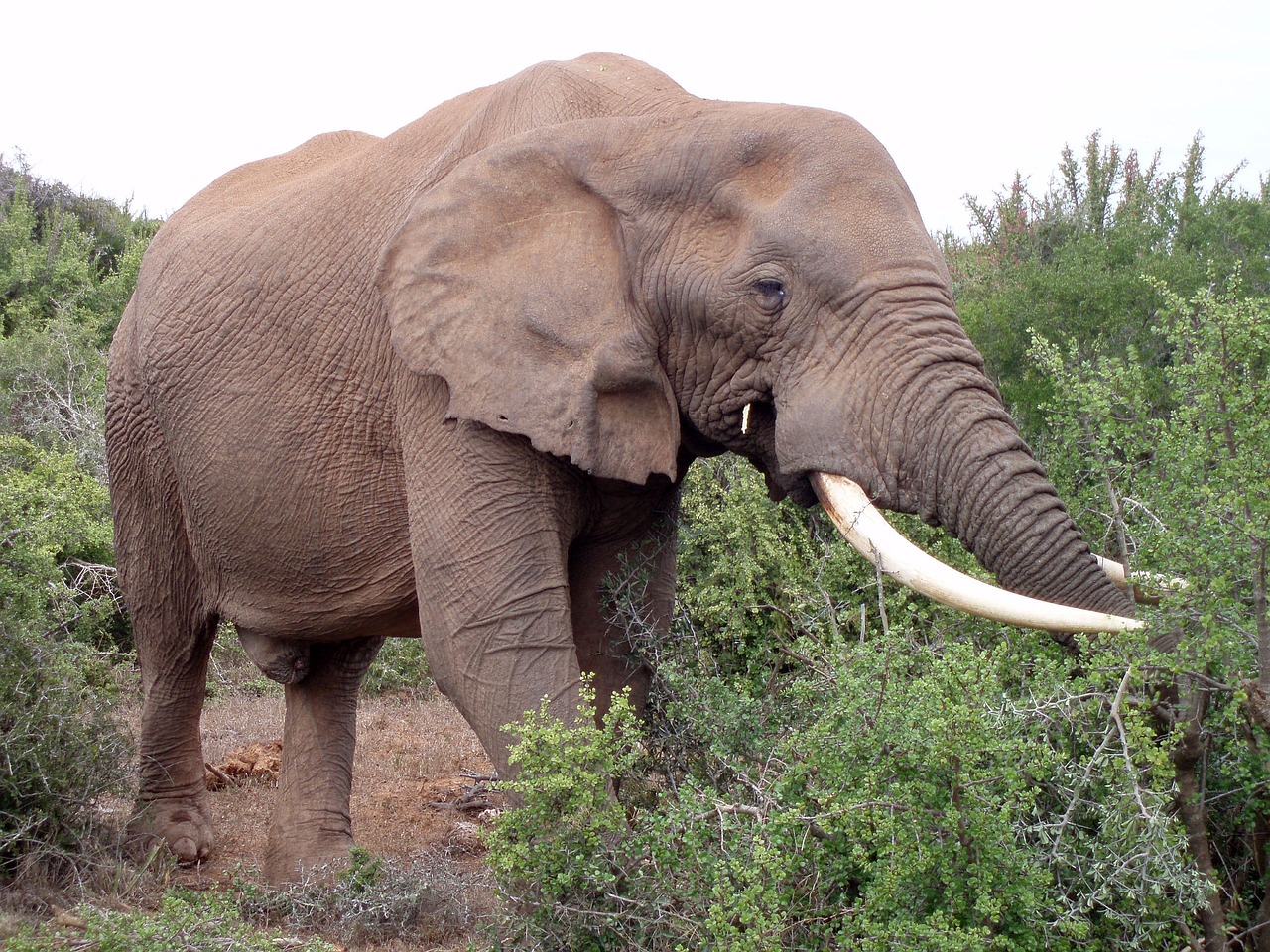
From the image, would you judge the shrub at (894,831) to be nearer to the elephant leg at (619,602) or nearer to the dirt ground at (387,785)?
the elephant leg at (619,602)

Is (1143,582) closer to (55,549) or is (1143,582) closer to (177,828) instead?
(177,828)

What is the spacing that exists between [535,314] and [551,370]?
180 mm

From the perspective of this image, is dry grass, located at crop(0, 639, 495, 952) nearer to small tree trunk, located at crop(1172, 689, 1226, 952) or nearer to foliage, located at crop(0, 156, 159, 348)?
small tree trunk, located at crop(1172, 689, 1226, 952)

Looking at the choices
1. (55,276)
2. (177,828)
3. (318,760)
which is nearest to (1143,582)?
(318,760)

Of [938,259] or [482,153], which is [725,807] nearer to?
[938,259]

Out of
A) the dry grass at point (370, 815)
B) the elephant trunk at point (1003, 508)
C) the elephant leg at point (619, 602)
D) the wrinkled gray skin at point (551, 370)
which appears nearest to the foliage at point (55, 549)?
the dry grass at point (370, 815)

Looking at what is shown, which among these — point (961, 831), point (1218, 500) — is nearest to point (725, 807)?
point (961, 831)

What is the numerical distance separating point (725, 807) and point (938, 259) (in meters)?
1.72

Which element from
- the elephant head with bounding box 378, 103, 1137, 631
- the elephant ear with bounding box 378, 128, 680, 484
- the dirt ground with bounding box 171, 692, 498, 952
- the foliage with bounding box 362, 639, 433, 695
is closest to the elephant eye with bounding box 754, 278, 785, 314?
the elephant head with bounding box 378, 103, 1137, 631

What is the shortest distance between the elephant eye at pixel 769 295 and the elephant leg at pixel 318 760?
3000mm

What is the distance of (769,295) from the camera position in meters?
4.10

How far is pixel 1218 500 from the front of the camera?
3.46 metres

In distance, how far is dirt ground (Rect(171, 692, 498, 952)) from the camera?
632 cm

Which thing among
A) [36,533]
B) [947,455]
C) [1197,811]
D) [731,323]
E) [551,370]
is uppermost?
[731,323]
